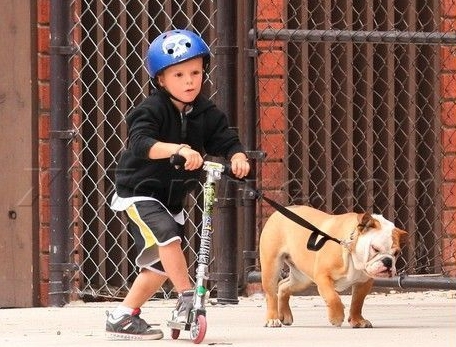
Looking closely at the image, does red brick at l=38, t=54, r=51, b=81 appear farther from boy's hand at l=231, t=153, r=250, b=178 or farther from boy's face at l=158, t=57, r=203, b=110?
boy's hand at l=231, t=153, r=250, b=178

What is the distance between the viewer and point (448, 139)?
993 cm

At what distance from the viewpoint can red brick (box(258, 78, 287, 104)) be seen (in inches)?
374

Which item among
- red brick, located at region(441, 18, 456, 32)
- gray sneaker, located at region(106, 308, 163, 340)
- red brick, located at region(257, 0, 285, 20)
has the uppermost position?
red brick, located at region(257, 0, 285, 20)

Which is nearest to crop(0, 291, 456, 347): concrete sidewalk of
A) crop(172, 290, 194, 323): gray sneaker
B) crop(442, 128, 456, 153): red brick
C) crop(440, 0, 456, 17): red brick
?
crop(172, 290, 194, 323): gray sneaker

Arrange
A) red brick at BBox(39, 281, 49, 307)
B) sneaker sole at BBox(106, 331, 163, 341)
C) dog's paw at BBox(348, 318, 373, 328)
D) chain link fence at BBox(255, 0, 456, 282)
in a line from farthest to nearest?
chain link fence at BBox(255, 0, 456, 282)
red brick at BBox(39, 281, 49, 307)
dog's paw at BBox(348, 318, 373, 328)
sneaker sole at BBox(106, 331, 163, 341)

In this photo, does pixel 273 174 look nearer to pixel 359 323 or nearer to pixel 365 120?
pixel 365 120

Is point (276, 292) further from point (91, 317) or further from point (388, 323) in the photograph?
point (91, 317)

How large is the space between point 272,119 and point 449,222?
1500 mm

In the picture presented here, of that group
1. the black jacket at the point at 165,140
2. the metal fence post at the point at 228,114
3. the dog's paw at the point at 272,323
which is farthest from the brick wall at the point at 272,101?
the black jacket at the point at 165,140

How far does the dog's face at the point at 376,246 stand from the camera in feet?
23.7

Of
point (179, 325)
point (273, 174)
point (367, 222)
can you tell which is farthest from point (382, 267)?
point (273, 174)

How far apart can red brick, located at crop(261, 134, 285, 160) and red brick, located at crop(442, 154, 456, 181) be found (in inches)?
47.9

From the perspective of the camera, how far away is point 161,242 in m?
6.70

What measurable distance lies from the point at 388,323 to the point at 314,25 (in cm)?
263
